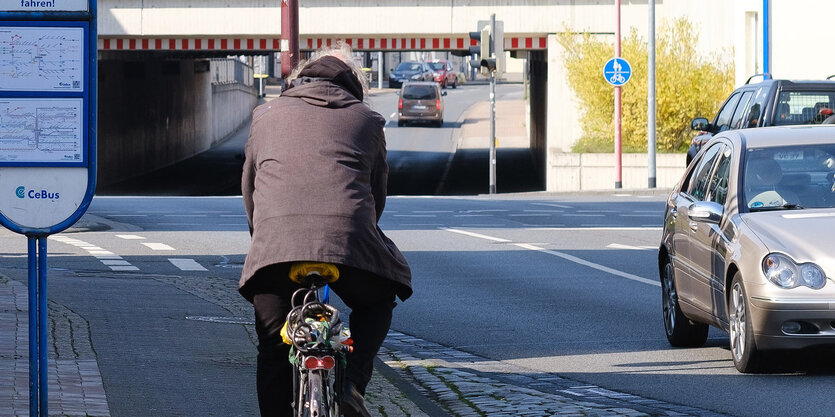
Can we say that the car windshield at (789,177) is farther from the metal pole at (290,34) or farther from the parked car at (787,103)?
the parked car at (787,103)

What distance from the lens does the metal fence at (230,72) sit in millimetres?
69312

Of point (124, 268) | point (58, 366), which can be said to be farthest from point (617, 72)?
point (58, 366)

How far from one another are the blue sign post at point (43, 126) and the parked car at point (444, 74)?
97130 millimetres

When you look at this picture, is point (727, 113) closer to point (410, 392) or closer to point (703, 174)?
point (703, 174)

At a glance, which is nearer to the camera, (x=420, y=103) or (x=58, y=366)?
(x=58, y=366)

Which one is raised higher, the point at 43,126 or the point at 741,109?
the point at 741,109

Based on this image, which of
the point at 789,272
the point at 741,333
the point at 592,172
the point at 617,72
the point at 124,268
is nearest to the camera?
the point at 789,272

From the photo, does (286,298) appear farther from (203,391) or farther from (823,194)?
(823,194)

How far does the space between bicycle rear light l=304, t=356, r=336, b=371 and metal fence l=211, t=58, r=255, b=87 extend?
204ft

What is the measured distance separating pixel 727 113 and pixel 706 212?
1078cm

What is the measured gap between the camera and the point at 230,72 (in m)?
75.4

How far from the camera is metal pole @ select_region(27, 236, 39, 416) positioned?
643 centimetres

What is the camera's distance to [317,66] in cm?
555

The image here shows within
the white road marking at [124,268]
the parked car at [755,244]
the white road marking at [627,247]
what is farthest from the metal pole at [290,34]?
the parked car at [755,244]
